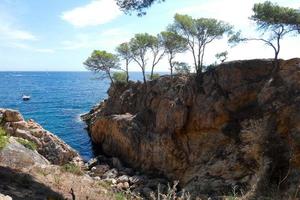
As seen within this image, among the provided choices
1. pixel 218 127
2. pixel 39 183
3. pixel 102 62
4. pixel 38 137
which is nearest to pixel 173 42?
pixel 102 62

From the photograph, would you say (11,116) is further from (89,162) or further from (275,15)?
(275,15)

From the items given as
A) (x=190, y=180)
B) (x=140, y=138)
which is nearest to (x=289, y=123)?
(x=190, y=180)

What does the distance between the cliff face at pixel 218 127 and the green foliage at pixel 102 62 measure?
17058 mm

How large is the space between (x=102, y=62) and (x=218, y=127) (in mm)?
29812

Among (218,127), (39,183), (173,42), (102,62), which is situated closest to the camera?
(39,183)

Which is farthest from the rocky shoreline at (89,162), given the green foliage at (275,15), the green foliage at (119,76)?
the green foliage at (119,76)

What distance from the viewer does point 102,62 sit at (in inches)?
2154

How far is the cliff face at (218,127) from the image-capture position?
75.3 feet

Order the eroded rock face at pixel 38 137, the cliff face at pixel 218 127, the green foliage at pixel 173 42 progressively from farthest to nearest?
1. the green foliage at pixel 173 42
2. the eroded rock face at pixel 38 137
3. the cliff face at pixel 218 127

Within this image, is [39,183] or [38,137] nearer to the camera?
[39,183]

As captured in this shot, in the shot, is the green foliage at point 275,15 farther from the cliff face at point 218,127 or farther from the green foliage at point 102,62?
the green foliage at point 102,62

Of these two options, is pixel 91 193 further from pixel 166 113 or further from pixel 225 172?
pixel 166 113

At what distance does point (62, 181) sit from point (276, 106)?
18417 millimetres

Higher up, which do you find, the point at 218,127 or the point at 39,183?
the point at 39,183
